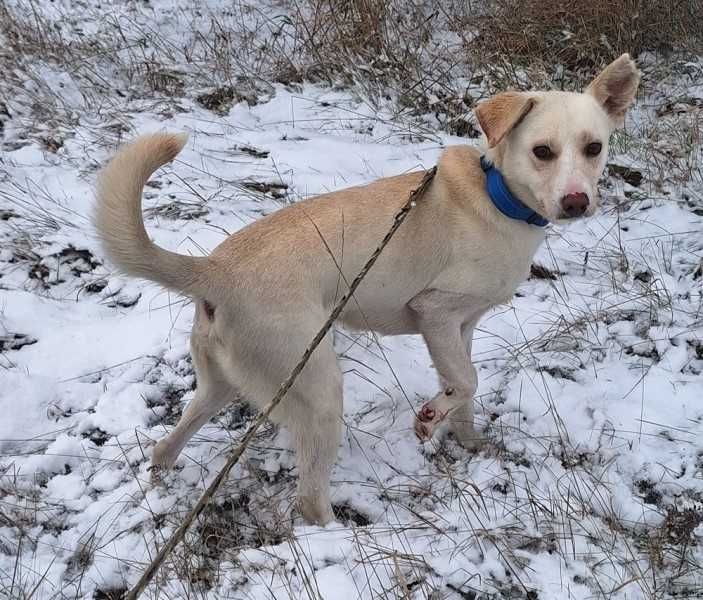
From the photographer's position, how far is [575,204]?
7.64 ft

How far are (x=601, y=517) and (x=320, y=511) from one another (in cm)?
95

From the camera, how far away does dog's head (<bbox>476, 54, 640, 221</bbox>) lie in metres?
2.38

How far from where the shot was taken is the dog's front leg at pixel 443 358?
8.60ft

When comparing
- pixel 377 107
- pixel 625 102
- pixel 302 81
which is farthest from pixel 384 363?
pixel 302 81

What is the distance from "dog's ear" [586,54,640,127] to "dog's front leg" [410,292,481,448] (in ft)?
3.15

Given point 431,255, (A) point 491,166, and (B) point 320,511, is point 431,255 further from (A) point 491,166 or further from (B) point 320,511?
(B) point 320,511

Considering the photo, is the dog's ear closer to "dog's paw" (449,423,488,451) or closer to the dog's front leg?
the dog's front leg

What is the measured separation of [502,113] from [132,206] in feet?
4.24

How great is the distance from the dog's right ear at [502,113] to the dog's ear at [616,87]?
12.6 inches

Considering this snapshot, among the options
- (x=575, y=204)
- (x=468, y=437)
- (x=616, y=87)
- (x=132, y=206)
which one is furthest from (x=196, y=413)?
(x=616, y=87)

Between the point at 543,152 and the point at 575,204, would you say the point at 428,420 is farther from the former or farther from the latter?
the point at 543,152

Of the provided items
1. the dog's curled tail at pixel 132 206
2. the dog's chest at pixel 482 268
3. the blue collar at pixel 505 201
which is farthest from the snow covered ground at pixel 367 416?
the dog's curled tail at pixel 132 206

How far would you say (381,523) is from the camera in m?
2.49

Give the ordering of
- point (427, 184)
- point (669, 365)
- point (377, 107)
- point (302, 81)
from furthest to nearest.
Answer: point (302, 81) < point (377, 107) < point (669, 365) < point (427, 184)
